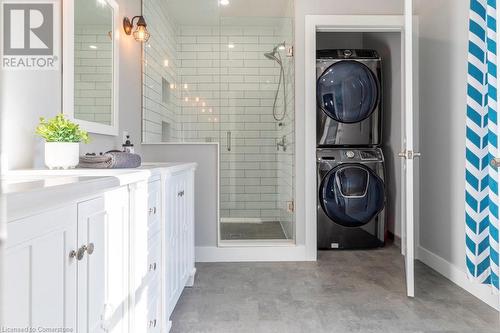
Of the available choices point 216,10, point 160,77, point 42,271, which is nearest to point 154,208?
point 42,271

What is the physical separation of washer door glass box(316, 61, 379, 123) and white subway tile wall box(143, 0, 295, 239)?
36cm

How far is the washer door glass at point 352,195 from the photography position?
3.42 metres

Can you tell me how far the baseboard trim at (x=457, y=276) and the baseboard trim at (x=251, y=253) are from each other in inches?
36.4

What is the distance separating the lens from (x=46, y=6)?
165 centimetres

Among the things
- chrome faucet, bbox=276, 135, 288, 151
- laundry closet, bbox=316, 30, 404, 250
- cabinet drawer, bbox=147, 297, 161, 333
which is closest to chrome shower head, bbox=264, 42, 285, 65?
laundry closet, bbox=316, 30, 404, 250

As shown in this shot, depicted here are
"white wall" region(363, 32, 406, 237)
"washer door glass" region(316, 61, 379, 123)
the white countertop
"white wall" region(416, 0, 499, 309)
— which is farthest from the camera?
"white wall" region(363, 32, 406, 237)

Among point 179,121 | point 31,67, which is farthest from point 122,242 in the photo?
point 179,121

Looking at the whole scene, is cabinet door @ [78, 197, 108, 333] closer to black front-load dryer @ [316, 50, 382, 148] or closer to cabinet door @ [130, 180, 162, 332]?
cabinet door @ [130, 180, 162, 332]

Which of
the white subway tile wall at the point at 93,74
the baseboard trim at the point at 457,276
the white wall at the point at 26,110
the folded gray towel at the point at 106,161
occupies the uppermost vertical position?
the white subway tile wall at the point at 93,74

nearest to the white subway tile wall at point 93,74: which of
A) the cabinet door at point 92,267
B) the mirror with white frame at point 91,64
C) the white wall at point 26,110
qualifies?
the mirror with white frame at point 91,64

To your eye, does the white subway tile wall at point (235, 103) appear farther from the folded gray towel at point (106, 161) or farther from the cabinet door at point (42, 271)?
the cabinet door at point (42, 271)

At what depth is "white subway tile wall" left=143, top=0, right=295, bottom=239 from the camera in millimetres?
3418

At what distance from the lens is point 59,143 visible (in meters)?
1.45

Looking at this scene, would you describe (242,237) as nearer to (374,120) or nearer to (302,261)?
(302,261)
